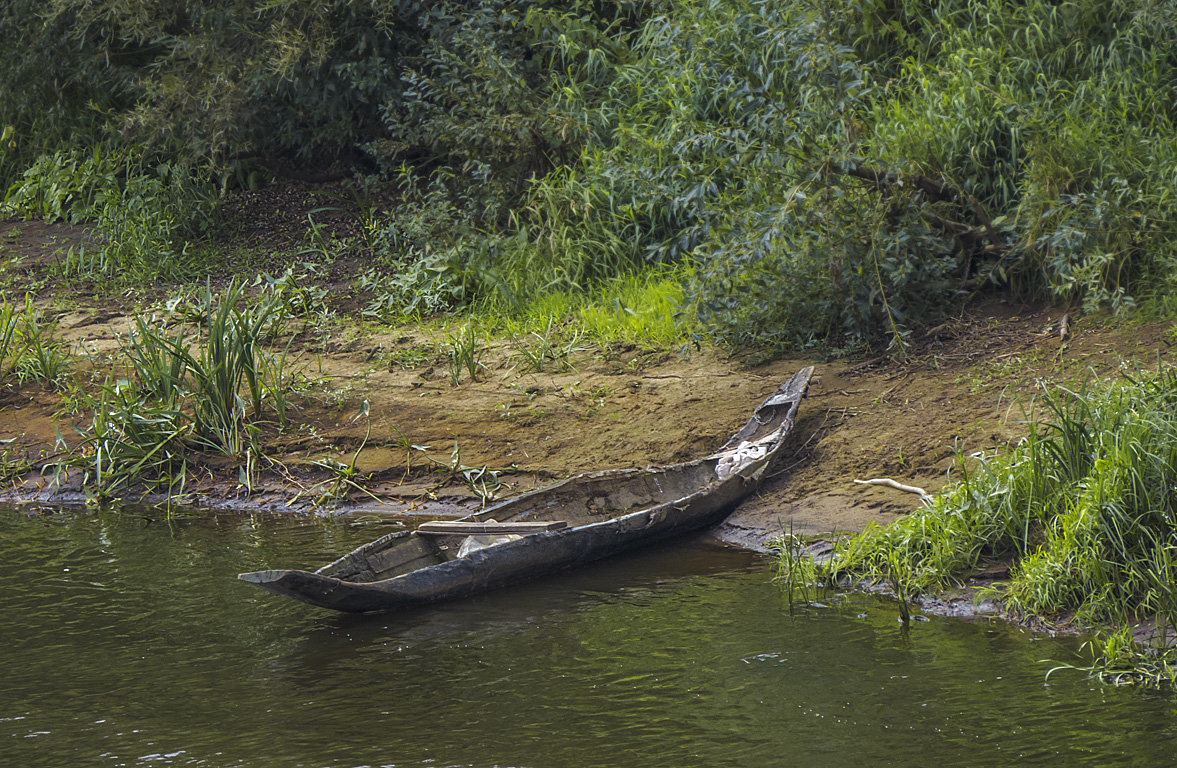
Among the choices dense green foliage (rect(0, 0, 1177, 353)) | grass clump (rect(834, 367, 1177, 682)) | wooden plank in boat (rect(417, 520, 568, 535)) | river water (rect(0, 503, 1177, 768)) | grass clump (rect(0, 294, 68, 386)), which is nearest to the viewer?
river water (rect(0, 503, 1177, 768))

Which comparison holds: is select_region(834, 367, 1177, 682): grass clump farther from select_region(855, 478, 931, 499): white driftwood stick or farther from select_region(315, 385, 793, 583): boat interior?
select_region(315, 385, 793, 583): boat interior

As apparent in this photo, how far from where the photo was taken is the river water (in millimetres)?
4059

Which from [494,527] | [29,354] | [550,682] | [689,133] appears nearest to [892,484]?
[494,527]

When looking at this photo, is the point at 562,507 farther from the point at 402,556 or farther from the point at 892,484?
the point at 892,484

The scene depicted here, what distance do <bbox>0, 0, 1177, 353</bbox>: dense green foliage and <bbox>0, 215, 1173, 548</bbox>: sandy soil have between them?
401mm

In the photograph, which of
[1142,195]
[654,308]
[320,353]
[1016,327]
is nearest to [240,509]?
[320,353]

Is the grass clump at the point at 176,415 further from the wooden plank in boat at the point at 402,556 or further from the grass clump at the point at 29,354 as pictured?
the wooden plank in boat at the point at 402,556

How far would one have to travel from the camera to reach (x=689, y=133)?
9641 millimetres

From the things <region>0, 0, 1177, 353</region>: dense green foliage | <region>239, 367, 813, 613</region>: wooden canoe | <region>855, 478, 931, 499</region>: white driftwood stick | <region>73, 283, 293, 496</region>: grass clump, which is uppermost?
<region>0, 0, 1177, 353</region>: dense green foliage

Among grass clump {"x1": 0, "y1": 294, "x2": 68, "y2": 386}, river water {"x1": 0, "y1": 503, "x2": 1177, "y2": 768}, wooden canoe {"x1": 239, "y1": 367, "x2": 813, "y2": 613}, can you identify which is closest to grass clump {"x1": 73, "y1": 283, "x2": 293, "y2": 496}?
grass clump {"x1": 0, "y1": 294, "x2": 68, "y2": 386}

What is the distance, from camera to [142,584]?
20.0ft

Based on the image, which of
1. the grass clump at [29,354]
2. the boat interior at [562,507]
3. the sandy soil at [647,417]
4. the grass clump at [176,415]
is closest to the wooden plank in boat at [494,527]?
the boat interior at [562,507]

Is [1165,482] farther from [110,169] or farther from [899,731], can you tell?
[110,169]

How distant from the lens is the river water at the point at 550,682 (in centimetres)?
406
